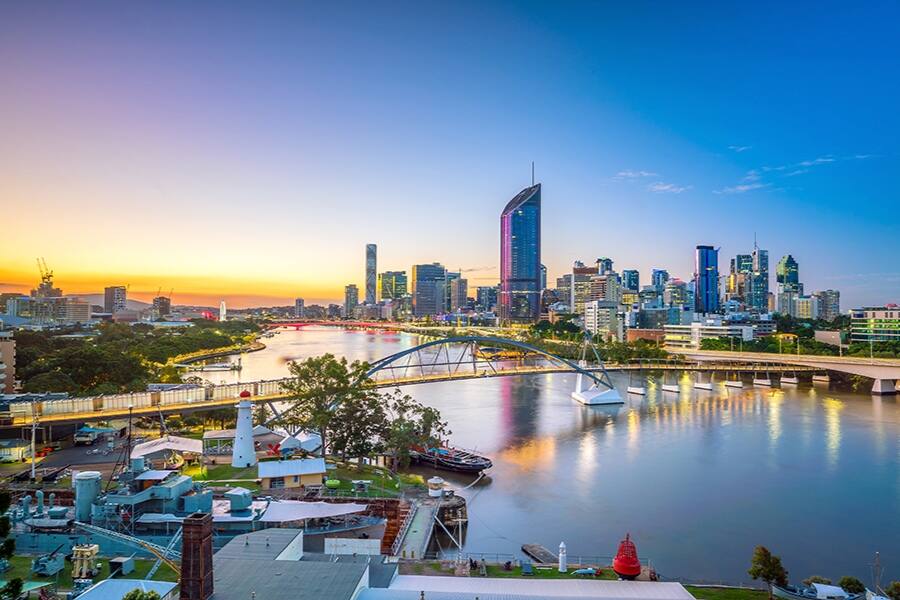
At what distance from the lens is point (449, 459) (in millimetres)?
31797

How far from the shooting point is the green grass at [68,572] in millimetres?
13409

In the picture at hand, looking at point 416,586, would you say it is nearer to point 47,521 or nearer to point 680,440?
point 47,521

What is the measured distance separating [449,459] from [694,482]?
41.2 ft

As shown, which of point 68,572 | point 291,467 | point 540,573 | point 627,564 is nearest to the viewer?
point 68,572

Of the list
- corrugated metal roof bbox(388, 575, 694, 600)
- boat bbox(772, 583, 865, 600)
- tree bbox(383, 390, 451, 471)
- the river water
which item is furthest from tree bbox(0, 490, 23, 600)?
tree bbox(383, 390, 451, 471)

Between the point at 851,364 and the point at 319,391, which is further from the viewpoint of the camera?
the point at 851,364

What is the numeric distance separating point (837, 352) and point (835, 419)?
153 ft

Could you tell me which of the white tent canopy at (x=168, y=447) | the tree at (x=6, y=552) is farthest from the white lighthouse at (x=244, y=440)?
the tree at (x=6, y=552)

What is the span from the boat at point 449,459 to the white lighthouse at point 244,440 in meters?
9.62

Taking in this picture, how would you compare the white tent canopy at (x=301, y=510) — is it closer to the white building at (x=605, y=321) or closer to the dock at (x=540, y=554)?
the dock at (x=540, y=554)

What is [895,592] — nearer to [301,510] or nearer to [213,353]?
[301,510]

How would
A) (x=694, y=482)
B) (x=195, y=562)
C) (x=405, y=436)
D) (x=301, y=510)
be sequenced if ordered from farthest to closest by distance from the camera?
1. (x=694, y=482)
2. (x=405, y=436)
3. (x=301, y=510)
4. (x=195, y=562)

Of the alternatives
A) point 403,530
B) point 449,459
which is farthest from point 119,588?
point 449,459

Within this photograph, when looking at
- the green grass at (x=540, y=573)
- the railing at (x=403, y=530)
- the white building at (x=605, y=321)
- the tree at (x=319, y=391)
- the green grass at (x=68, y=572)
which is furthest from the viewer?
the white building at (x=605, y=321)
